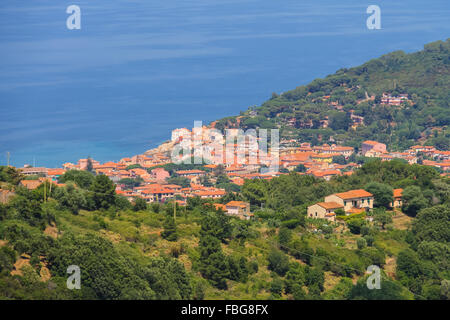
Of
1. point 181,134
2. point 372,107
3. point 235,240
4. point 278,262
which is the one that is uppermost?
point 372,107

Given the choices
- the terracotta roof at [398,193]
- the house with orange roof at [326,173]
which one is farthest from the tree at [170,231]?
the house with orange roof at [326,173]

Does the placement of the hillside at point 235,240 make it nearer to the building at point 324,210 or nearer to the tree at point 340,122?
the building at point 324,210

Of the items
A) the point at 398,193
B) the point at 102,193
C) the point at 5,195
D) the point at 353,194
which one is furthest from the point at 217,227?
the point at 398,193

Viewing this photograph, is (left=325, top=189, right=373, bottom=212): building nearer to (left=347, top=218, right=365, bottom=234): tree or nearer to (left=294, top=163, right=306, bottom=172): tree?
(left=347, top=218, right=365, bottom=234): tree

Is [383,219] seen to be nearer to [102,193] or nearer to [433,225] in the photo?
[433,225]

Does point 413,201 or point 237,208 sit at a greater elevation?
point 413,201

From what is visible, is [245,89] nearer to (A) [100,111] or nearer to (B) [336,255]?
(A) [100,111]

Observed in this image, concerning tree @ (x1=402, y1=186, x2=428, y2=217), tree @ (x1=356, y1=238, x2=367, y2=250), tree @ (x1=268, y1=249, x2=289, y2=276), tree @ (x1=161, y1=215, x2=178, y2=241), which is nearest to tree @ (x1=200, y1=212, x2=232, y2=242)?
tree @ (x1=161, y1=215, x2=178, y2=241)
